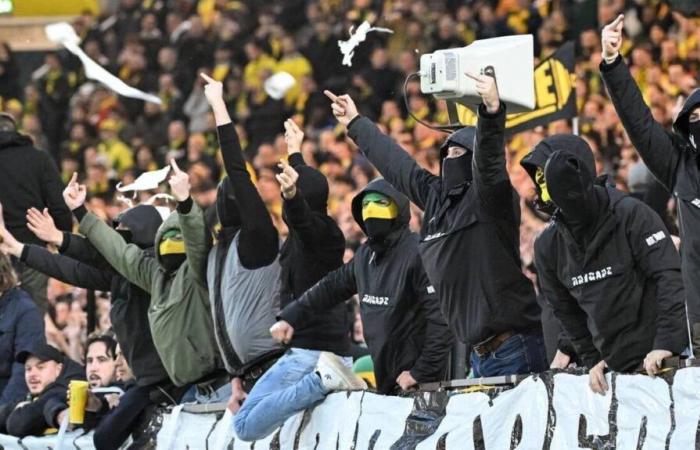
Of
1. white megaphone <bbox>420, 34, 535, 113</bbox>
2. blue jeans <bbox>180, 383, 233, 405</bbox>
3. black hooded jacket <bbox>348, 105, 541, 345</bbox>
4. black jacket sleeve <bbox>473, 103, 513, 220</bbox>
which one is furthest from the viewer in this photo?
blue jeans <bbox>180, 383, 233, 405</bbox>

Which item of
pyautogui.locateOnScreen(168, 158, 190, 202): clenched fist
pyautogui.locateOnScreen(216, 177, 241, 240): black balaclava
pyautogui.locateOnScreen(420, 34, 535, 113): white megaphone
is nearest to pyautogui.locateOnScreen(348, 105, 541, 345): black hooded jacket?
pyautogui.locateOnScreen(420, 34, 535, 113): white megaphone

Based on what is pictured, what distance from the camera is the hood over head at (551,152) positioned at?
721 centimetres

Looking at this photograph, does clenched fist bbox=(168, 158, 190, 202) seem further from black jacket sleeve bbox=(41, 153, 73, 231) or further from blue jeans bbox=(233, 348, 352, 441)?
black jacket sleeve bbox=(41, 153, 73, 231)

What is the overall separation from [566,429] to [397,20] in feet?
33.7

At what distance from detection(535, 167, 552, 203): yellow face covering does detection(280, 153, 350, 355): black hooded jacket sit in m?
1.63

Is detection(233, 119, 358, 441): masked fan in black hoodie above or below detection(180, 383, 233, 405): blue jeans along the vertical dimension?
above

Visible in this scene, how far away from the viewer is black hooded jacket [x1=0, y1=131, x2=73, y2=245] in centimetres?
1195

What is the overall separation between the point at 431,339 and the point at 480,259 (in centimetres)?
59

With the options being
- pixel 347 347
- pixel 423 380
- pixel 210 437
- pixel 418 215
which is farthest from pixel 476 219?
pixel 418 215

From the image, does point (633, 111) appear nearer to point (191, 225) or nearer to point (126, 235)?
point (191, 225)

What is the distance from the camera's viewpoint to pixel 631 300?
7035 mm

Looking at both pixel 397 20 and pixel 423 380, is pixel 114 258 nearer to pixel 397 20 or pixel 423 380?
Result: pixel 423 380

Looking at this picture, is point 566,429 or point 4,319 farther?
point 4,319

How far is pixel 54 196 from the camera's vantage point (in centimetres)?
1198
